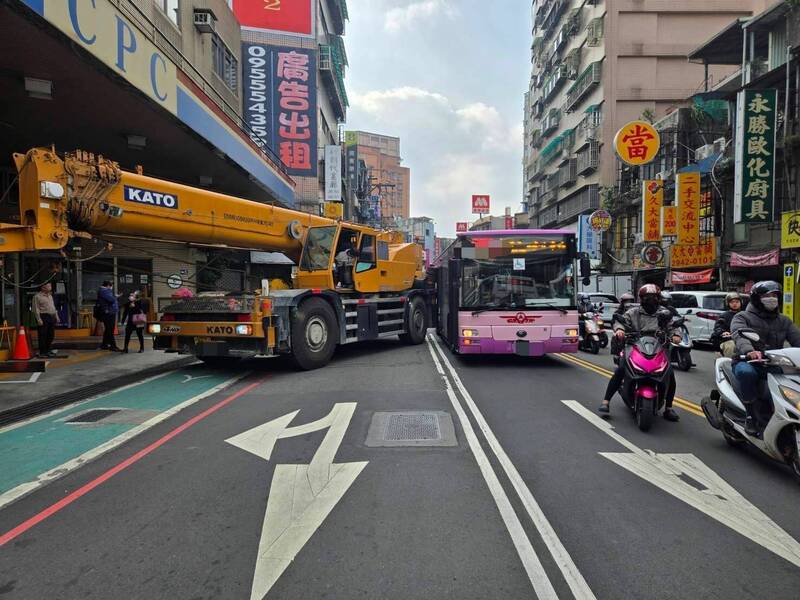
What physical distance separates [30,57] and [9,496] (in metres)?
6.71

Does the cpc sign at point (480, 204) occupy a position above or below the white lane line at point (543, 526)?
above

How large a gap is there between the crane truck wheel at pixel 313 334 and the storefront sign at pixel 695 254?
1970 cm

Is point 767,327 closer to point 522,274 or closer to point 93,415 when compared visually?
point 522,274

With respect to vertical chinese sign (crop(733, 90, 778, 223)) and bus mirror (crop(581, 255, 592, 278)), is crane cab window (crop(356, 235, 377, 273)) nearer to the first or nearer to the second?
bus mirror (crop(581, 255, 592, 278))

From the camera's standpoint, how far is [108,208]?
24.7 feet

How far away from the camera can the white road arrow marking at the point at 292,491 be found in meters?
3.33

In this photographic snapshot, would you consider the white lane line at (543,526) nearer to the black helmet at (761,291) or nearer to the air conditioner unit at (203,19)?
the black helmet at (761,291)

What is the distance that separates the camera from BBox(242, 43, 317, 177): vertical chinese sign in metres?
28.6

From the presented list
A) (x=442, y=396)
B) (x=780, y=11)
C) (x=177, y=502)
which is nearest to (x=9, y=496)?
(x=177, y=502)

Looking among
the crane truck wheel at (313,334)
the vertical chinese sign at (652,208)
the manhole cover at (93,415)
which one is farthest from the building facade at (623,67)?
the manhole cover at (93,415)

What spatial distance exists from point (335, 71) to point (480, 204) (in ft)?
112

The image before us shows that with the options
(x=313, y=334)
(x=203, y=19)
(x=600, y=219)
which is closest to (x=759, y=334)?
(x=313, y=334)

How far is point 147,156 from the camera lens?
13.7 meters

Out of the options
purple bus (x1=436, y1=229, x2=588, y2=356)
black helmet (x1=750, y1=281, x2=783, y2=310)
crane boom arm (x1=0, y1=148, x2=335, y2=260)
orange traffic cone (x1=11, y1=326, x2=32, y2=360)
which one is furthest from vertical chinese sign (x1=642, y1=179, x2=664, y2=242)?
orange traffic cone (x1=11, y1=326, x2=32, y2=360)
